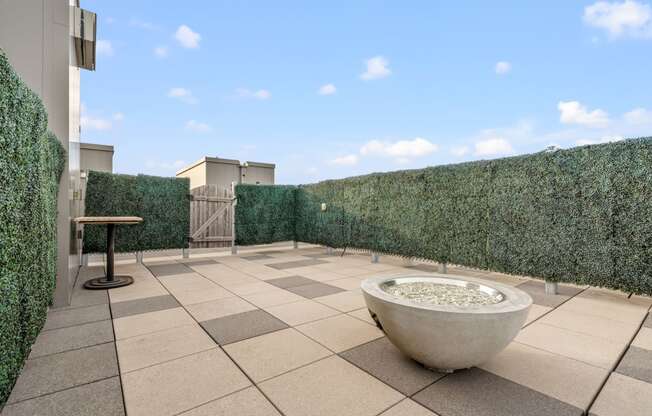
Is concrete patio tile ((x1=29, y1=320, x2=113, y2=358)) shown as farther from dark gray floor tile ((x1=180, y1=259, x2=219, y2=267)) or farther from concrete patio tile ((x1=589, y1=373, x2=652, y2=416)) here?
concrete patio tile ((x1=589, y1=373, x2=652, y2=416))

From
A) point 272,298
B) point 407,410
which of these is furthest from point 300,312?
point 407,410

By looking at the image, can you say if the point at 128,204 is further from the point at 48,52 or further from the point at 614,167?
the point at 614,167

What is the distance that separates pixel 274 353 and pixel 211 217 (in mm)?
6569

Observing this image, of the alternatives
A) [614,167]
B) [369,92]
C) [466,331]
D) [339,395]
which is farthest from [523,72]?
[339,395]

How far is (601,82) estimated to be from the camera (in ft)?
22.8

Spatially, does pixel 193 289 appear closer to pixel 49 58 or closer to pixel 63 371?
pixel 63 371

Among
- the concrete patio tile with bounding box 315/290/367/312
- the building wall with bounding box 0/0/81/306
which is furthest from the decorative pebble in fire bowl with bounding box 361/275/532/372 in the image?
the building wall with bounding box 0/0/81/306

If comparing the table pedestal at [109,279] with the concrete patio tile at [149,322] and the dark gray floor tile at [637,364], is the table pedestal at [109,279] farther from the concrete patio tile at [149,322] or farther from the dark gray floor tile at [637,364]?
the dark gray floor tile at [637,364]

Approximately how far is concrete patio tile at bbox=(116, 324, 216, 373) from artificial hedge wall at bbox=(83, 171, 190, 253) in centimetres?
502

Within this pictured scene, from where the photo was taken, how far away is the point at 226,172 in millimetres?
14336

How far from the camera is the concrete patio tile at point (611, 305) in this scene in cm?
358

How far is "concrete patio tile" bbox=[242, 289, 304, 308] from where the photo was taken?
3887 millimetres

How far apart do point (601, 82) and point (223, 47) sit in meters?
10.8

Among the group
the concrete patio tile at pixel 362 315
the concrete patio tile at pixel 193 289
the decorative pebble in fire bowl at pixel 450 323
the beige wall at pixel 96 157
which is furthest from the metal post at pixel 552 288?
the beige wall at pixel 96 157
